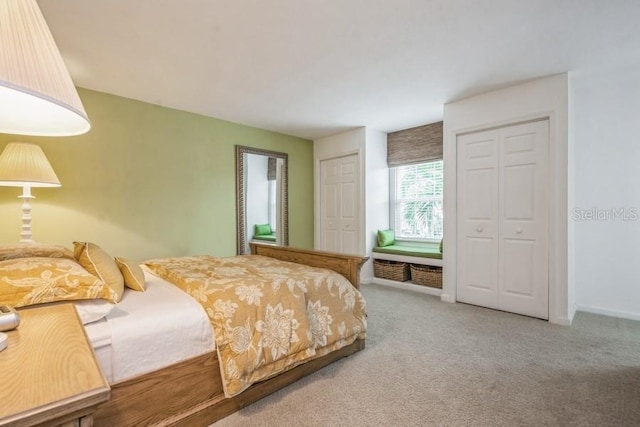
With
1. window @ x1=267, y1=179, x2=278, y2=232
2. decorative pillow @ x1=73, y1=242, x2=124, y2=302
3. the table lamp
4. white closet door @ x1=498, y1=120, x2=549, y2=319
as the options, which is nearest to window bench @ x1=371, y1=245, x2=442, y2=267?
white closet door @ x1=498, y1=120, x2=549, y2=319

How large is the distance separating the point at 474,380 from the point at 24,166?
139 inches

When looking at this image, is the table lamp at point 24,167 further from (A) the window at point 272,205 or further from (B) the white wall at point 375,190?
(B) the white wall at point 375,190

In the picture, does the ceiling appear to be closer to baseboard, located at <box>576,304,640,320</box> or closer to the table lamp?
the table lamp

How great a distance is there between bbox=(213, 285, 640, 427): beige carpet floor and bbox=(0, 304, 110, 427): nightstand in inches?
41.0

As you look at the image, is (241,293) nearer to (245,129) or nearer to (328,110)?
(328,110)

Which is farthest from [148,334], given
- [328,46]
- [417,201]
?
[417,201]

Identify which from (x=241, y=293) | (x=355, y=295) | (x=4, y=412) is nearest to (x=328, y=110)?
(x=355, y=295)

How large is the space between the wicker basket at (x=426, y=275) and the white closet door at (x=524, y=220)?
0.80 metres

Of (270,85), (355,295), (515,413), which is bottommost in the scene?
(515,413)

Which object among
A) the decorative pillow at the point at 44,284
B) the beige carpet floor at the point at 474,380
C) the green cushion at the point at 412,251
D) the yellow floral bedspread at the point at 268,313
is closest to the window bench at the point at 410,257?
the green cushion at the point at 412,251

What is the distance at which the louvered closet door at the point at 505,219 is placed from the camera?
3.11 meters

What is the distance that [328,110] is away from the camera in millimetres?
3898

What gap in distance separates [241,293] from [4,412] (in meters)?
1.17

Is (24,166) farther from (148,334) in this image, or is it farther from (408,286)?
(408,286)
